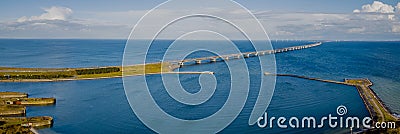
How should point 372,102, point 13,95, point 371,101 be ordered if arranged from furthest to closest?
point 13,95
point 371,101
point 372,102

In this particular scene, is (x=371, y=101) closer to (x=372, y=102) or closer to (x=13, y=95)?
(x=372, y=102)

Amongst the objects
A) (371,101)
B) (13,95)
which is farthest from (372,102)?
(13,95)

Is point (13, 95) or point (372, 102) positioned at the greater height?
point (13, 95)

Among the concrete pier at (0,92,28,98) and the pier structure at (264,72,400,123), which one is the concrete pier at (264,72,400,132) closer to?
the pier structure at (264,72,400,123)

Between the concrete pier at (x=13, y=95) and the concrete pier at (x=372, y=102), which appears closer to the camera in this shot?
the concrete pier at (x=372, y=102)

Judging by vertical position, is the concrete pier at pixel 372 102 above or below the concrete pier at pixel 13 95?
below

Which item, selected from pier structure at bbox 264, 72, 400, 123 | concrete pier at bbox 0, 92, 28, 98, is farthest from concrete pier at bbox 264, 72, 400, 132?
concrete pier at bbox 0, 92, 28, 98

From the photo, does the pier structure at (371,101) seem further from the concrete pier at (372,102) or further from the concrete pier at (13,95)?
the concrete pier at (13,95)

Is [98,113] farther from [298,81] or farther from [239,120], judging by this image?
[298,81]

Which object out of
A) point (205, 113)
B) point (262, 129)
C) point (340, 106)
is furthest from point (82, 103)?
point (340, 106)

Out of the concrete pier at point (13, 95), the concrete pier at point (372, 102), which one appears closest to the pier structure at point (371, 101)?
the concrete pier at point (372, 102)

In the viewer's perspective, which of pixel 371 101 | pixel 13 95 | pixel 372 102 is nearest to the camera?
pixel 372 102
